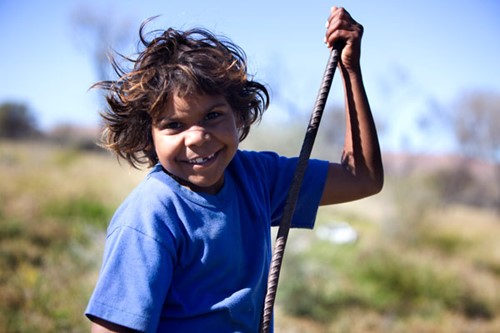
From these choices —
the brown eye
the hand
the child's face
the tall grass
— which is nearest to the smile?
the child's face

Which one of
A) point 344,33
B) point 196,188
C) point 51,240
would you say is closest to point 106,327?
point 196,188

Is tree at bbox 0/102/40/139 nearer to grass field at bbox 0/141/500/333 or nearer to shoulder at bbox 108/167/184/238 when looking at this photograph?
grass field at bbox 0/141/500/333

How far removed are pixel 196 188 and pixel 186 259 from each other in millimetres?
227

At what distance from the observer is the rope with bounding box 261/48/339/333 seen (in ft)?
4.76

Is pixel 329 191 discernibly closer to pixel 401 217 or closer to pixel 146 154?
pixel 146 154

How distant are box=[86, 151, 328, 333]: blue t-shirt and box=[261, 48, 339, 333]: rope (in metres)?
0.05

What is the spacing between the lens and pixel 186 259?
138 cm

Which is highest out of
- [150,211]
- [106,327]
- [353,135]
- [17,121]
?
[17,121]

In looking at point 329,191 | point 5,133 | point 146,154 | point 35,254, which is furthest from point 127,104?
point 5,133

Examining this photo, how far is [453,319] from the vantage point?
668cm

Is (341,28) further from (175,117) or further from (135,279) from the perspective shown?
(135,279)

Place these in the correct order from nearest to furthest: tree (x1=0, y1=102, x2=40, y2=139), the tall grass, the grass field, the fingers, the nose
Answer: the nose
the fingers
the tall grass
the grass field
tree (x1=0, y1=102, x2=40, y2=139)

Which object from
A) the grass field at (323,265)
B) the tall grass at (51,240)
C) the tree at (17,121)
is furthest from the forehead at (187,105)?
the tree at (17,121)

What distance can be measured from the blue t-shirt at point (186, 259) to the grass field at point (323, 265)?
312 cm
